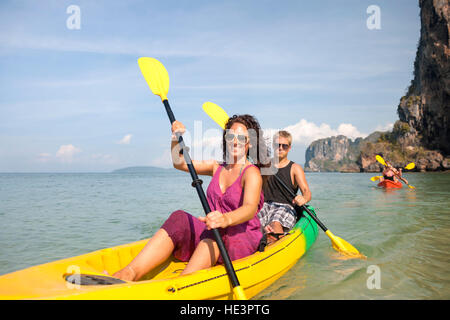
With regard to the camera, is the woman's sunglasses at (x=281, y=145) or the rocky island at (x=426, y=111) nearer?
the woman's sunglasses at (x=281, y=145)

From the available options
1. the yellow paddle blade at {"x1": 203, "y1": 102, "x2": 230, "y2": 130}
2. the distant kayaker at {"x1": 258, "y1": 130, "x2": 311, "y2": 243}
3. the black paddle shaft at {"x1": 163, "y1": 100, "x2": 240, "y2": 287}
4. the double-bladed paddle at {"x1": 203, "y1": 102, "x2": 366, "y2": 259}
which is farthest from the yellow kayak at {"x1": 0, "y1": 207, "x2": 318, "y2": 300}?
the yellow paddle blade at {"x1": 203, "y1": 102, "x2": 230, "y2": 130}

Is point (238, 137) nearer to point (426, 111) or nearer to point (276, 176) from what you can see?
point (276, 176)

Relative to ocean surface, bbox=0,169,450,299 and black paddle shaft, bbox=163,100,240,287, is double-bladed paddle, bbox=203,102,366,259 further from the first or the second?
black paddle shaft, bbox=163,100,240,287

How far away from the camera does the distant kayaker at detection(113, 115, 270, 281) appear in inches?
110

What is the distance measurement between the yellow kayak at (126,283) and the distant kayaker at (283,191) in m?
1.19

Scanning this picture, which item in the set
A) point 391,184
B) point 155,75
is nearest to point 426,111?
point 391,184

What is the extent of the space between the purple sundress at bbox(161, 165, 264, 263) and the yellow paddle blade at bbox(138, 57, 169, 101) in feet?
5.14

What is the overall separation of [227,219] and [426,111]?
168ft

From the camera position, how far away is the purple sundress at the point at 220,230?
2.94 m

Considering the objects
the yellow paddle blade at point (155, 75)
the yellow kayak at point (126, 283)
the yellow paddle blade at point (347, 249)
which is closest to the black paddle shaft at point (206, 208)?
the yellow kayak at point (126, 283)

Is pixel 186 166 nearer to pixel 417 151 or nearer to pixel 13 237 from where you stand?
pixel 13 237

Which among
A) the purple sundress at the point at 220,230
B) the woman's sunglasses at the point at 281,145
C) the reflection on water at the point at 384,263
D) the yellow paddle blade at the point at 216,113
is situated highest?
the yellow paddle blade at the point at 216,113

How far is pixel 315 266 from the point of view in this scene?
4.38 metres

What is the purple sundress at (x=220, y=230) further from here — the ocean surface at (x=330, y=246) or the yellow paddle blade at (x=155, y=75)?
the yellow paddle blade at (x=155, y=75)
